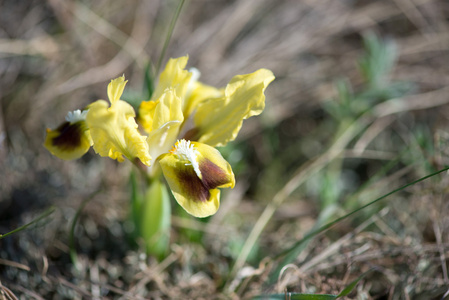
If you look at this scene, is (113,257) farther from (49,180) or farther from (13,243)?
(49,180)

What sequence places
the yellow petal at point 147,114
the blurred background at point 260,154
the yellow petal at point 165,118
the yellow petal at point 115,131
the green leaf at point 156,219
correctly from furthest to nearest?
the blurred background at point 260,154
the green leaf at point 156,219
the yellow petal at point 147,114
the yellow petal at point 165,118
the yellow petal at point 115,131

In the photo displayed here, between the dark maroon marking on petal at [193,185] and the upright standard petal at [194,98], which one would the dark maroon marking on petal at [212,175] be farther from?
the upright standard petal at [194,98]

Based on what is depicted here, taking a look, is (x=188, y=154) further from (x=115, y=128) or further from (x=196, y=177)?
(x=115, y=128)

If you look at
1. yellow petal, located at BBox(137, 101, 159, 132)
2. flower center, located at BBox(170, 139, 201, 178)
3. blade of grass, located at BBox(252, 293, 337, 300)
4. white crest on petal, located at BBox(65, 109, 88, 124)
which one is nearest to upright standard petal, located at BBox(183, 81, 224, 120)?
yellow petal, located at BBox(137, 101, 159, 132)

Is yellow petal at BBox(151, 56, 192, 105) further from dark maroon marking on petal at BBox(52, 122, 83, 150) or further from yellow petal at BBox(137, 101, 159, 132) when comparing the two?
dark maroon marking on petal at BBox(52, 122, 83, 150)

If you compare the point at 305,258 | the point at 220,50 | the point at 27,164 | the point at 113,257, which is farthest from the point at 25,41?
the point at 305,258

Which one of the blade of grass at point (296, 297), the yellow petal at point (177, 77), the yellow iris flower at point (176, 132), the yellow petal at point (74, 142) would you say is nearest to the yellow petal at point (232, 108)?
the yellow iris flower at point (176, 132)

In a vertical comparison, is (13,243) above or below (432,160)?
above

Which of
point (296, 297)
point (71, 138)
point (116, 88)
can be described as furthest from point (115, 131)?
point (296, 297)
